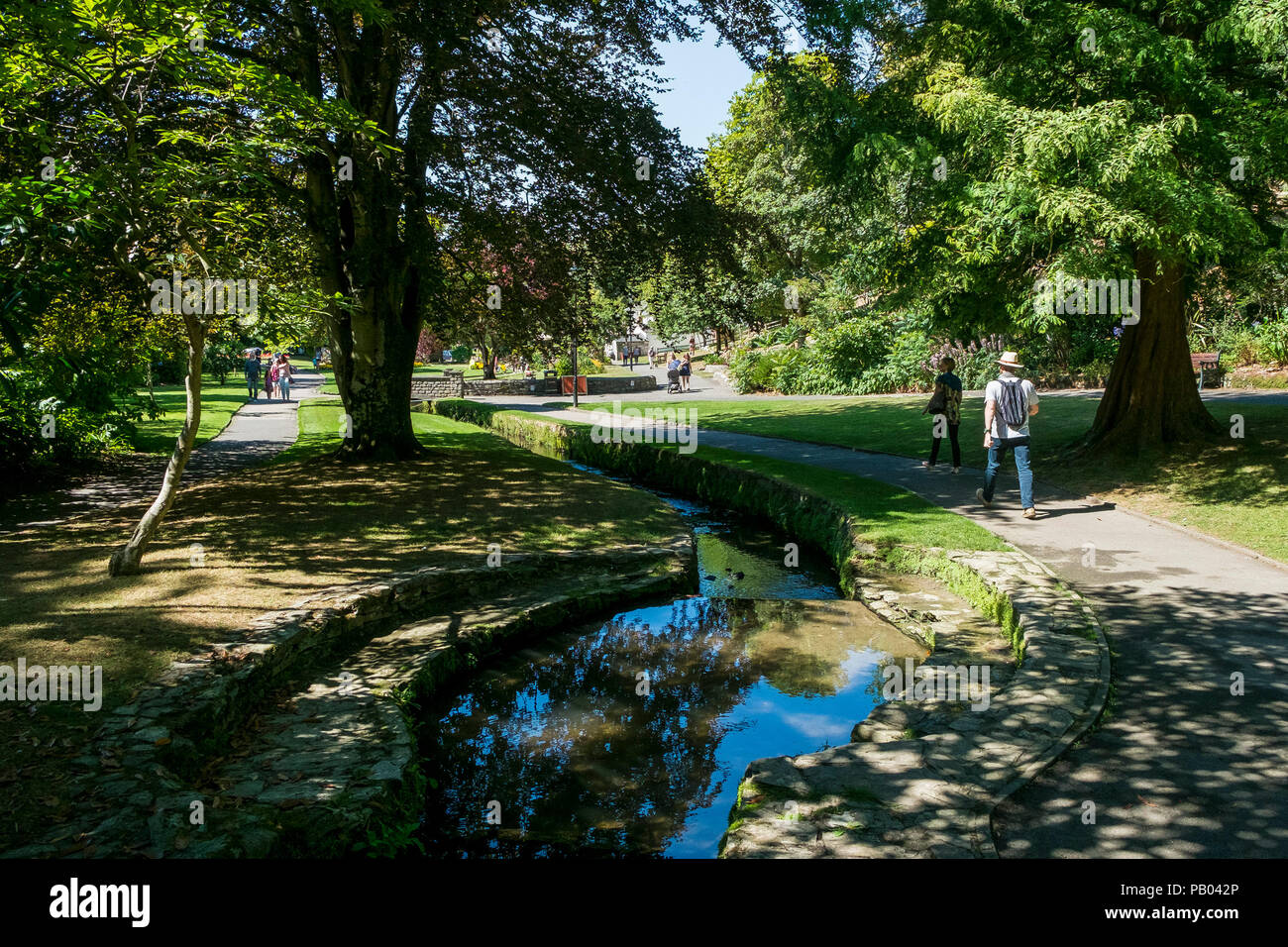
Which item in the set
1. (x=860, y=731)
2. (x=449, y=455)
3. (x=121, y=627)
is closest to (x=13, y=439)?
(x=449, y=455)

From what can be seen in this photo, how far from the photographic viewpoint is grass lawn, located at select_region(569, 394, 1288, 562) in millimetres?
10391

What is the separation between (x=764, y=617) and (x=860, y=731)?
3.39 meters

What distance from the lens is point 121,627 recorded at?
6.78m

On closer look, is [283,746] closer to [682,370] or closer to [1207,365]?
[1207,365]

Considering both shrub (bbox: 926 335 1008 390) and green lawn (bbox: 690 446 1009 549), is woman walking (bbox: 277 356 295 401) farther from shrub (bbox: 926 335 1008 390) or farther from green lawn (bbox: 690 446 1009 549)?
shrub (bbox: 926 335 1008 390)

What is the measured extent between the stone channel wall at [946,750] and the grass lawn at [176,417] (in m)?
10.7

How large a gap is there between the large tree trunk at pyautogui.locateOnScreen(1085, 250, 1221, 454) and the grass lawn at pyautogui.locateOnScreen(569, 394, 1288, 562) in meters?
0.50

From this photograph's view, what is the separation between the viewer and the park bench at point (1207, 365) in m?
22.6

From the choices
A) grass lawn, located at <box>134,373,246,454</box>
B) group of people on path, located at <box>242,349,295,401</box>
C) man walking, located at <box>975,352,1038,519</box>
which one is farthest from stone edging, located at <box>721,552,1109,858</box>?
group of people on path, located at <box>242,349,295,401</box>

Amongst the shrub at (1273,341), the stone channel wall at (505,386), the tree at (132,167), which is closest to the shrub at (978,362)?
the shrub at (1273,341)

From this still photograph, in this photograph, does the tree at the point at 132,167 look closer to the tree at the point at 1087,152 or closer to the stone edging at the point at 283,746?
the stone edging at the point at 283,746

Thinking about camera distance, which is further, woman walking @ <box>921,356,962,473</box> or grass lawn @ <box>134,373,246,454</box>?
grass lawn @ <box>134,373,246,454</box>

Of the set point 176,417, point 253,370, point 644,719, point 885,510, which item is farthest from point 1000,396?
point 253,370
